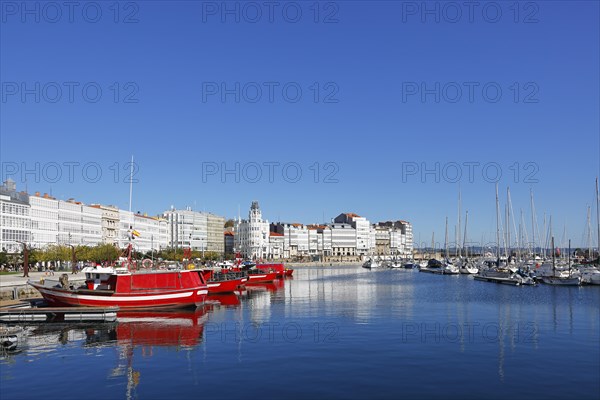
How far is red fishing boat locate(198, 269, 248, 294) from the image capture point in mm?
69125

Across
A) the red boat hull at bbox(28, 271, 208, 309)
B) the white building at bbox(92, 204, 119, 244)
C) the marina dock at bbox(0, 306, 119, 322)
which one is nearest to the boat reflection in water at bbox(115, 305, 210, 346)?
the red boat hull at bbox(28, 271, 208, 309)

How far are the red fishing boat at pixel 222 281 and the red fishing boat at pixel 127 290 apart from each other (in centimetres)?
1670

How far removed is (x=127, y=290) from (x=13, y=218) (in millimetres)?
79027

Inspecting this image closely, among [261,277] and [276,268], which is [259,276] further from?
[276,268]

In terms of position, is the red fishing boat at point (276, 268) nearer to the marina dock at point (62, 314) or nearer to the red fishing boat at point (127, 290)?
the red fishing boat at point (127, 290)

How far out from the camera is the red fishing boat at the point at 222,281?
69125 mm

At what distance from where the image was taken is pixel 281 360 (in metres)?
27.8

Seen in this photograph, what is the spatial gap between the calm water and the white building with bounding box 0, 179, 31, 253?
7726 cm

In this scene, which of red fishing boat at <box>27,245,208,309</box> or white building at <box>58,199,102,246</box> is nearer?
red fishing boat at <box>27,245,208,309</box>

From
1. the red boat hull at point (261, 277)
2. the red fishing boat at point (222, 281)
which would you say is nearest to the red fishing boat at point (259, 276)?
the red boat hull at point (261, 277)

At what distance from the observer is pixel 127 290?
157ft

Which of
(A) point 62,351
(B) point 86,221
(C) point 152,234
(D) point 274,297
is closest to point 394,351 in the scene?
(A) point 62,351

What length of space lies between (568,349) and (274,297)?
39710 mm

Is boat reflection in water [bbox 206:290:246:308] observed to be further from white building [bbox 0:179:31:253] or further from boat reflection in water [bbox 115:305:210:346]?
white building [bbox 0:179:31:253]
